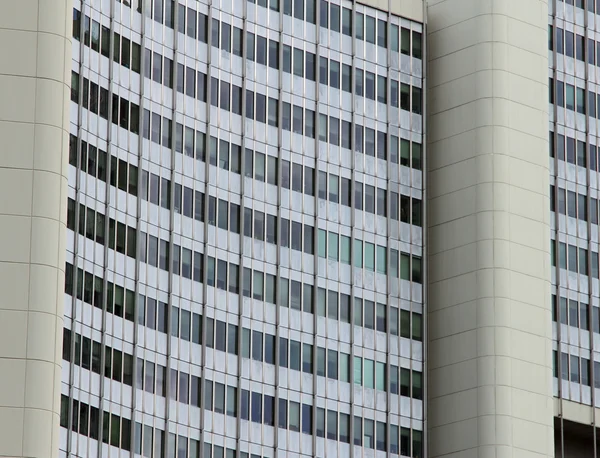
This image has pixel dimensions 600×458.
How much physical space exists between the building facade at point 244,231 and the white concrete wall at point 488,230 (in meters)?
1.47

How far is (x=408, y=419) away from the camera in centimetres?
12025

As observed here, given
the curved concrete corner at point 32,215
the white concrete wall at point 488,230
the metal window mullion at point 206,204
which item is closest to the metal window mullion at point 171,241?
the metal window mullion at point 206,204

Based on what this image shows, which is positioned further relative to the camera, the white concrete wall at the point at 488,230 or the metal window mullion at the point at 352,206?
the white concrete wall at the point at 488,230

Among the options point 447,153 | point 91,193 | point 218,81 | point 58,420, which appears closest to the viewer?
point 58,420

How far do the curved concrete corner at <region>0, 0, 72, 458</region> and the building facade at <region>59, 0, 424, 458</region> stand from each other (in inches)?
98.7

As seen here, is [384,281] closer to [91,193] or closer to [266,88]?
[266,88]

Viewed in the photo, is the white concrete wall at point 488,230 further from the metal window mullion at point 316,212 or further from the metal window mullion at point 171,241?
the metal window mullion at point 171,241

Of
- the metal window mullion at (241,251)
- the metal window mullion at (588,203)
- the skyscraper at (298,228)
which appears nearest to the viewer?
the skyscraper at (298,228)

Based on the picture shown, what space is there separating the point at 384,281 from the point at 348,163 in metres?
7.12

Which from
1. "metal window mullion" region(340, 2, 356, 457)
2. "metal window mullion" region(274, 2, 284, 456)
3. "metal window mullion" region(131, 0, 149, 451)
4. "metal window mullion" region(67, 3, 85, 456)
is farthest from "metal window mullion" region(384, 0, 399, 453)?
"metal window mullion" region(67, 3, 85, 456)

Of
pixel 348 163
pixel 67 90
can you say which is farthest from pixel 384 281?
pixel 67 90

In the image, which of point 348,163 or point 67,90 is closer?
point 67,90

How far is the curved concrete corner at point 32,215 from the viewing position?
321ft

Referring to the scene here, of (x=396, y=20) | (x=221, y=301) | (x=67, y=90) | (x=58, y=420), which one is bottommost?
(x=58, y=420)
